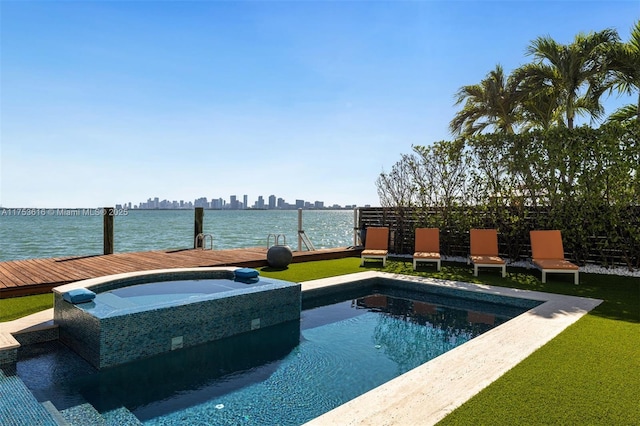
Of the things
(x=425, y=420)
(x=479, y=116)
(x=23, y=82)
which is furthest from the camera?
(x=479, y=116)

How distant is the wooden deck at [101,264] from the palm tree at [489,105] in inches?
271

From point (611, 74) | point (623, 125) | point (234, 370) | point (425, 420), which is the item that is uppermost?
point (611, 74)

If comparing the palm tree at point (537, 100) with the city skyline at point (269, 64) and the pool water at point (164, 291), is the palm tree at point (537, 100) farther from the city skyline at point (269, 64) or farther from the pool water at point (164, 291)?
the pool water at point (164, 291)

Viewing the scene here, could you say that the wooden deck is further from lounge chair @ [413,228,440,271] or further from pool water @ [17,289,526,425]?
pool water @ [17,289,526,425]

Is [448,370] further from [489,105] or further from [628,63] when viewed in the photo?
[489,105]

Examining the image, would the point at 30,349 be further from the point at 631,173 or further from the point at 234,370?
the point at 631,173

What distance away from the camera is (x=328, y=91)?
41.7 feet

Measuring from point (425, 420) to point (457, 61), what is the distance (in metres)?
10.1

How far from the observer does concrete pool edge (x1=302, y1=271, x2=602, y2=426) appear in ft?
9.09

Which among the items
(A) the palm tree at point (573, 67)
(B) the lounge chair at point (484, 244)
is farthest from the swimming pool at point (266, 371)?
(A) the palm tree at point (573, 67)

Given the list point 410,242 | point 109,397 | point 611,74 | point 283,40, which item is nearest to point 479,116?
point 611,74

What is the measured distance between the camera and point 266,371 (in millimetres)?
4242

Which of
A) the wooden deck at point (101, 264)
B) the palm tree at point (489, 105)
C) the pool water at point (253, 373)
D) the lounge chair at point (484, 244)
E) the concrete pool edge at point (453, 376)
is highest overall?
the palm tree at point (489, 105)

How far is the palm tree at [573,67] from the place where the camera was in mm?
11031
